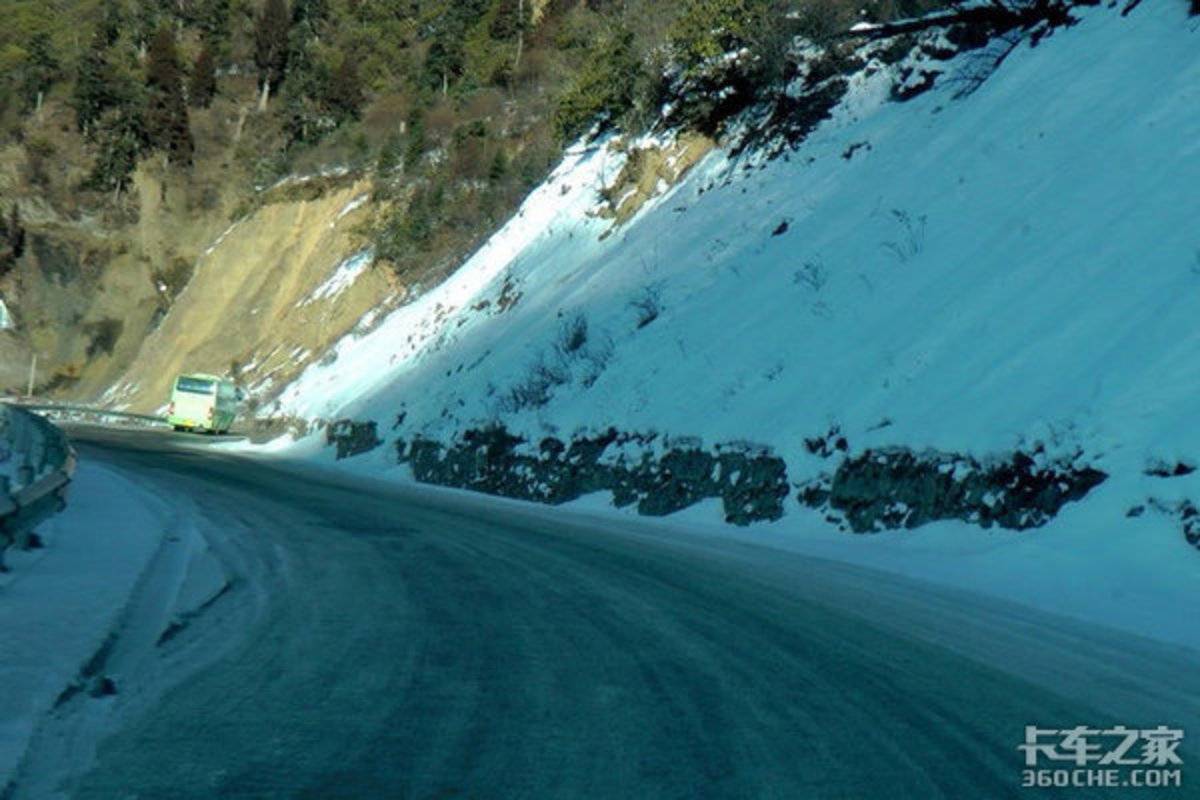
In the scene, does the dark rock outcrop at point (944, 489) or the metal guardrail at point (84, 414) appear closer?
the dark rock outcrop at point (944, 489)

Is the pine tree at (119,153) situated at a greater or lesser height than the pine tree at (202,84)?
lesser

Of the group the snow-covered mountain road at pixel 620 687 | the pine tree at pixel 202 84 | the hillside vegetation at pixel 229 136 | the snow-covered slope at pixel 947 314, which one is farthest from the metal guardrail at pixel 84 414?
the snow-covered mountain road at pixel 620 687

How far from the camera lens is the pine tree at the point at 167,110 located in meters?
76.8

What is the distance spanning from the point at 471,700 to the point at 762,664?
6.24ft

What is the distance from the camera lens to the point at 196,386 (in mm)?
44438

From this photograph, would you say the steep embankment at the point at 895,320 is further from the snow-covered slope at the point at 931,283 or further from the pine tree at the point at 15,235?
the pine tree at the point at 15,235

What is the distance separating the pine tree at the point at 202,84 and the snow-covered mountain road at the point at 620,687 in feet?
248

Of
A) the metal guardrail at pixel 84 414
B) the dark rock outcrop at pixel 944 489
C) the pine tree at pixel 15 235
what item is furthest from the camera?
the pine tree at pixel 15 235

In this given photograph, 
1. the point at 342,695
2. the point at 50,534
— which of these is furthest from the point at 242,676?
the point at 50,534

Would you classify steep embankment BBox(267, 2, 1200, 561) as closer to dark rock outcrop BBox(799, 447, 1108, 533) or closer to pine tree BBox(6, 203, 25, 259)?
dark rock outcrop BBox(799, 447, 1108, 533)

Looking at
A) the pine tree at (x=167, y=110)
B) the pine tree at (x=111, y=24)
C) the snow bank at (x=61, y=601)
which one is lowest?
the snow bank at (x=61, y=601)

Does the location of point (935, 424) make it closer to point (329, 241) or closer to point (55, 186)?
point (329, 241)

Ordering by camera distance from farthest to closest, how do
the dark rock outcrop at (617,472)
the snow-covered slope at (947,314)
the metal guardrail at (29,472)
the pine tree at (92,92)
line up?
the pine tree at (92,92), the dark rock outcrop at (617,472), the snow-covered slope at (947,314), the metal guardrail at (29,472)

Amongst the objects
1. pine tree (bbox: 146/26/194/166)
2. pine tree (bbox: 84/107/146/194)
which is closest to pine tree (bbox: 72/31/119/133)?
pine tree (bbox: 146/26/194/166)
